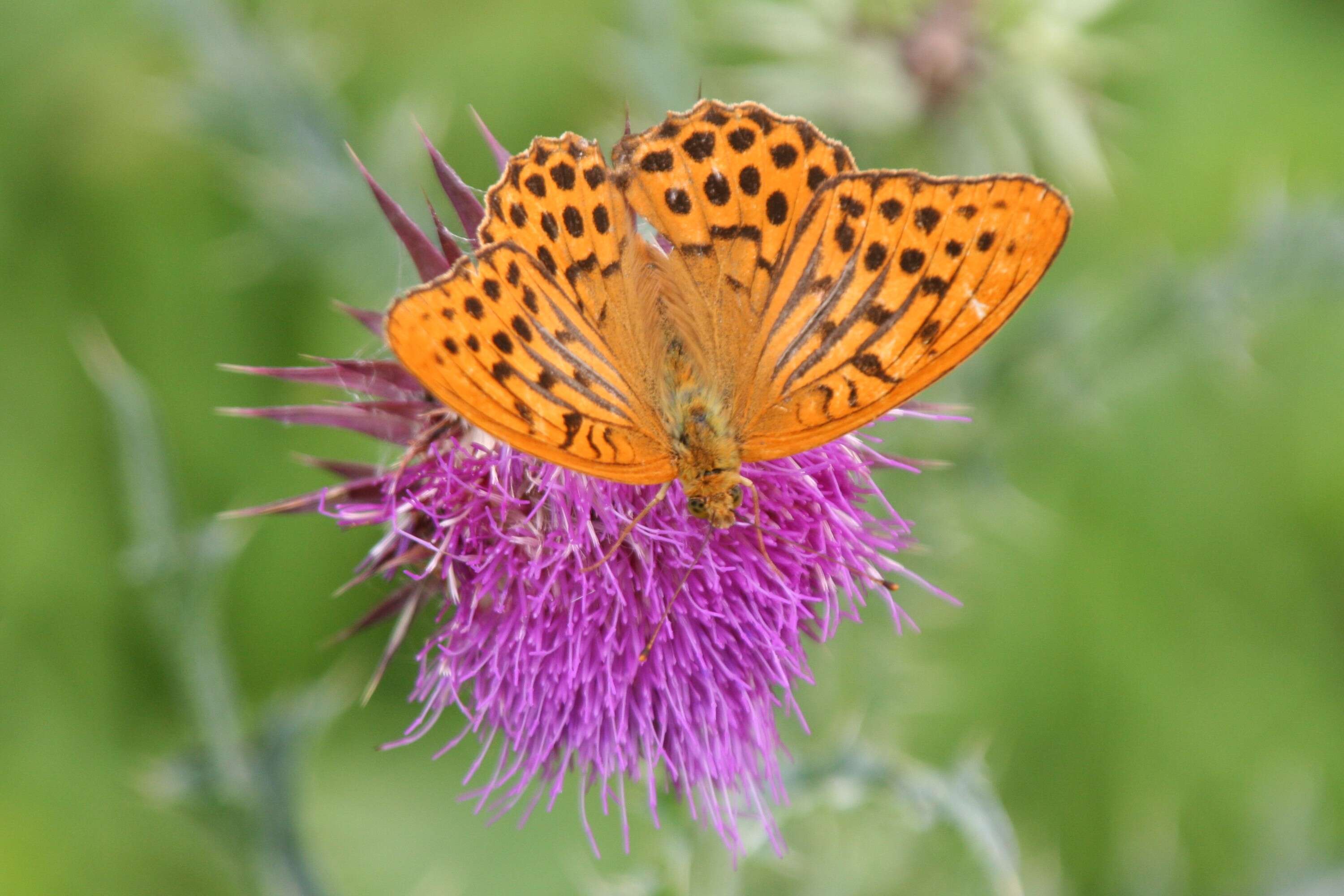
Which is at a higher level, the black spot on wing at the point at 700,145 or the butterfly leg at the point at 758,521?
the black spot on wing at the point at 700,145

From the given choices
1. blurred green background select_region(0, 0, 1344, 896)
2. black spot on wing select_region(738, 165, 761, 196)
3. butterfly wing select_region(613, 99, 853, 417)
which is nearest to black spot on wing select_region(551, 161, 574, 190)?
butterfly wing select_region(613, 99, 853, 417)

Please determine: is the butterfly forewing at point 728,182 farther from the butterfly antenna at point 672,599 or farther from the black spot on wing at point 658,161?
the butterfly antenna at point 672,599

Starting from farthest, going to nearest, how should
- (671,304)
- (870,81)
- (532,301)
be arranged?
(870,81) → (671,304) → (532,301)

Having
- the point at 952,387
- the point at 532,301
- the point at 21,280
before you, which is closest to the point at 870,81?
the point at 952,387

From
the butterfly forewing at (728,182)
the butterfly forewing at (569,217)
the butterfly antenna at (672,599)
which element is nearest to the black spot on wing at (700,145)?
the butterfly forewing at (728,182)

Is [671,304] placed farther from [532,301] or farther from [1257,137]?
[1257,137]

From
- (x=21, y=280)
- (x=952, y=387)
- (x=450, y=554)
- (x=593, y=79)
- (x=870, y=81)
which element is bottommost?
(x=450, y=554)

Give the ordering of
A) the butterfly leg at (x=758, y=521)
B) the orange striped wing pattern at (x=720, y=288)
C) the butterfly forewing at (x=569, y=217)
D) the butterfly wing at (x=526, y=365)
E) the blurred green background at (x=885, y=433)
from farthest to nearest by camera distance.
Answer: the blurred green background at (x=885, y=433), the butterfly leg at (x=758, y=521), the butterfly forewing at (x=569, y=217), the orange striped wing pattern at (x=720, y=288), the butterfly wing at (x=526, y=365)

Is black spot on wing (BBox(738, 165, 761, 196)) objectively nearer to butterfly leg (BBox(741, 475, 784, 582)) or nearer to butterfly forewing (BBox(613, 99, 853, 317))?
butterfly forewing (BBox(613, 99, 853, 317))
